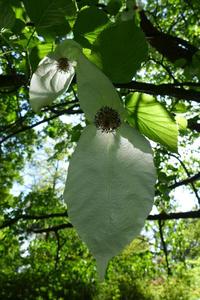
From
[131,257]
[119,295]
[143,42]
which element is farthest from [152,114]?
[131,257]

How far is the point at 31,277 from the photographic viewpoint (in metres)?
7.95

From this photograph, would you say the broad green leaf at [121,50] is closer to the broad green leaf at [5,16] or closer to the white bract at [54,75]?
the white bract at [54,75]

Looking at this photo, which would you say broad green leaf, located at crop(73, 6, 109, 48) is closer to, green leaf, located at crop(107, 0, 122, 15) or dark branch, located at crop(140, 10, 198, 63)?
green leaf, located at crop(107, 0, 122, 15)

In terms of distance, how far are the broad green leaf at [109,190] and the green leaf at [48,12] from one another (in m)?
0.23

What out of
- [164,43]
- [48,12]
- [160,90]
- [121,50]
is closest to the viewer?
[121,50]

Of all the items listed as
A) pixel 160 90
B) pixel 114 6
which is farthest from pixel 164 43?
pixel 160 90

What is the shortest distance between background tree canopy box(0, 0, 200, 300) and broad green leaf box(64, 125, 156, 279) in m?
0.10

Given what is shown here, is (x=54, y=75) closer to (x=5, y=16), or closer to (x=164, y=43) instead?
(x=5, y=16)

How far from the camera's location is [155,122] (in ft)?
1.45

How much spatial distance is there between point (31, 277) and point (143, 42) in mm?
8143

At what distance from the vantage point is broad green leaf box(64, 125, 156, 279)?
27cm

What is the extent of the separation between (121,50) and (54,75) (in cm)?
8

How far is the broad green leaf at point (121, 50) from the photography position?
403mm

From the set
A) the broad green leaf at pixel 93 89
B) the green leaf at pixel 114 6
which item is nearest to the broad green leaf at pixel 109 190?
the broad green leaf at pixel 93 89
